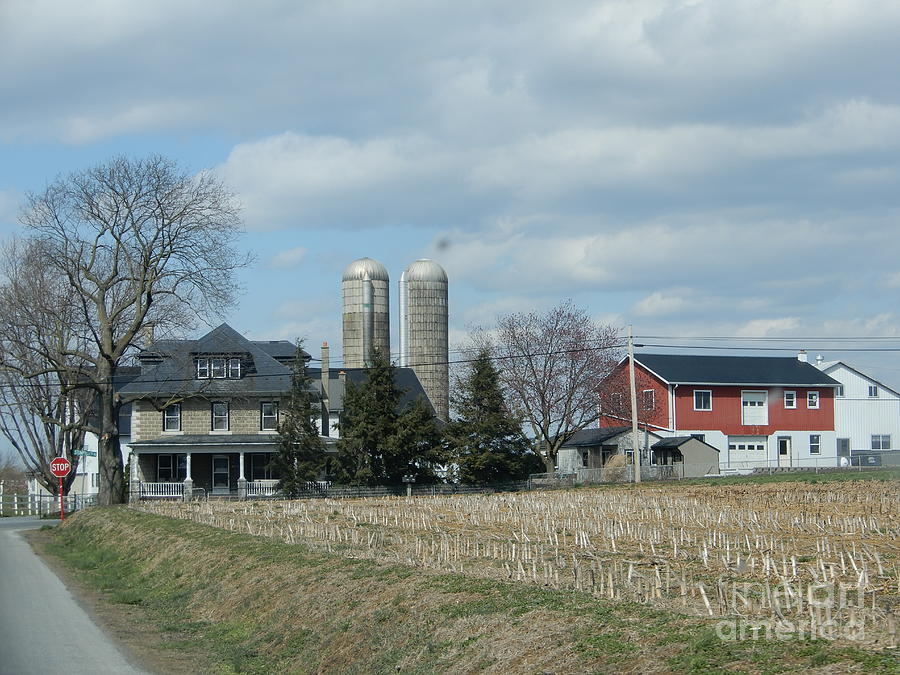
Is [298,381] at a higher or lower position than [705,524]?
higher

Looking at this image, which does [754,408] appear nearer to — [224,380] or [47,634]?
[224,380]

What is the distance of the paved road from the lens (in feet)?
40.4

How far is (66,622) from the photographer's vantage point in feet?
52.9

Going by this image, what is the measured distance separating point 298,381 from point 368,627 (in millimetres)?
40021

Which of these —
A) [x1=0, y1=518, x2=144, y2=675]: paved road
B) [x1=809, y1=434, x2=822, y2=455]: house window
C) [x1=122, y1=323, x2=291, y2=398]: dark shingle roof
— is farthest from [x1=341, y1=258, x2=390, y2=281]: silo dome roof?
[x1=0, y1=518, x2=144, y2=675]: paved road

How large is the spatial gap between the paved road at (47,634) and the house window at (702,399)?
47.7 meters

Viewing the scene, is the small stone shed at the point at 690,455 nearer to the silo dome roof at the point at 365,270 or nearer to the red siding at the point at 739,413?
the red siding at the point at 739,413

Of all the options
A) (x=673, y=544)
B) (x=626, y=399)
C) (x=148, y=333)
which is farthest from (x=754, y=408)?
(x=673, y=544)

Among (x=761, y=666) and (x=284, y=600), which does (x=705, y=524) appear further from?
(x=761, y=666)

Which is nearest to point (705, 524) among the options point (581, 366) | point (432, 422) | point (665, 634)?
point (665, 634)

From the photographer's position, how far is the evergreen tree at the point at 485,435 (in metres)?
50.7

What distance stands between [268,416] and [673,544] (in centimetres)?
4075

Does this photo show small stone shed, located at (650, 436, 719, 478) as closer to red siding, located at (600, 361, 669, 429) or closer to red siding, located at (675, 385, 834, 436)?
red siding, located at (600, 361, 669, 429)

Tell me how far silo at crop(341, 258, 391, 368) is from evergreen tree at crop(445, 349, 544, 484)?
55.1ft
